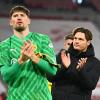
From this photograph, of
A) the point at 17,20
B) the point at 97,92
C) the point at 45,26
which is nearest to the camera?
the point at 17,20

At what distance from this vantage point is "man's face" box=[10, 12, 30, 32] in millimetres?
3164

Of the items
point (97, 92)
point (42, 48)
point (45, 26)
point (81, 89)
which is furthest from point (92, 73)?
point (45, 26)

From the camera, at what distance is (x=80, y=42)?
12.7 feet

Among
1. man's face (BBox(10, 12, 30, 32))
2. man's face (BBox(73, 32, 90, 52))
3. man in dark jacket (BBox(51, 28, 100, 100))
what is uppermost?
man's face (BBox(10, 12, 30, 32))

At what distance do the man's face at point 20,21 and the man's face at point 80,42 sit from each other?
753mm

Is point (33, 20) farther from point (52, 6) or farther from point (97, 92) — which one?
point (97, 92)

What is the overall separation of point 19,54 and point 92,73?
33.1 inches

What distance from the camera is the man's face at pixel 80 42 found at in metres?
3.85

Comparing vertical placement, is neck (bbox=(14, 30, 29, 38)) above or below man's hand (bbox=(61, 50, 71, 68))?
above

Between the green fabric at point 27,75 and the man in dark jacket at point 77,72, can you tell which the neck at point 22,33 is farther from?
the man in dark jacket at point 77,72

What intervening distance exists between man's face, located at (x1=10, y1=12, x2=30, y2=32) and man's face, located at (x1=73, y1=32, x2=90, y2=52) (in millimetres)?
753

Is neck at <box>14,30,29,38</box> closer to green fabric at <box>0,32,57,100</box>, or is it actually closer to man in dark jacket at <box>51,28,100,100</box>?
green fabric at <box>0,32,57,100</box>

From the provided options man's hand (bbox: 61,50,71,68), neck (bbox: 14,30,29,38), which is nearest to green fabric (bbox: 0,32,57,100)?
neck (bbox: 14,30,29,38)

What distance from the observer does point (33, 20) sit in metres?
10.4
